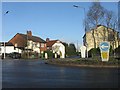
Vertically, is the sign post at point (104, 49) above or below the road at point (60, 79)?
above

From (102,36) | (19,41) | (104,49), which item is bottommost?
(104,49)

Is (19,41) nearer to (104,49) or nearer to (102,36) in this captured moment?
(102,36)

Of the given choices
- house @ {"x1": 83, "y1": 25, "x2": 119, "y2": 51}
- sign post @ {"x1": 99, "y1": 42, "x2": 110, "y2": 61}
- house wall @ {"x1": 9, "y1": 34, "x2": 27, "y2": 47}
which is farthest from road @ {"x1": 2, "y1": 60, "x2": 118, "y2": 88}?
house wall @ {"x1": 9, "y1": 34, "x2": 27, "y2": 47}

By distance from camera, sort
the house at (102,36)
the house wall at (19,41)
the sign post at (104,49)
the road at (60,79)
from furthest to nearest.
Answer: the house wall at (19,41) < the house at (102,36) < the sign post at (104,49) < the road at (60,79)

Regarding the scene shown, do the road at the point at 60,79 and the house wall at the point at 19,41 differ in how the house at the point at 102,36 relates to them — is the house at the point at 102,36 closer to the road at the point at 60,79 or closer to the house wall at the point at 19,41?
the house wall at the point at 19,41

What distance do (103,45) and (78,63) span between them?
11.9ft

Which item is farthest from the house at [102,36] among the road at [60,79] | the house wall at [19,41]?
the road at [60,79]

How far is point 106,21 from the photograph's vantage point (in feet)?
208

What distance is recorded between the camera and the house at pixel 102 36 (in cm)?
7212

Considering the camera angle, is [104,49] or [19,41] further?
[19,41]

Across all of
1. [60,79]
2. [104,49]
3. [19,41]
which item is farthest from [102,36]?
[60,79]

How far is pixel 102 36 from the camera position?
9162 centimetres

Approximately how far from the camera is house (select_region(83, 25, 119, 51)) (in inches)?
2840

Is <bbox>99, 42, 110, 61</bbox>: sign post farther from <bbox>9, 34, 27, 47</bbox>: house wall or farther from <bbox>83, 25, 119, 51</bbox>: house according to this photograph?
<bbox>9, 34, 27, 47</bbox>: house wall
